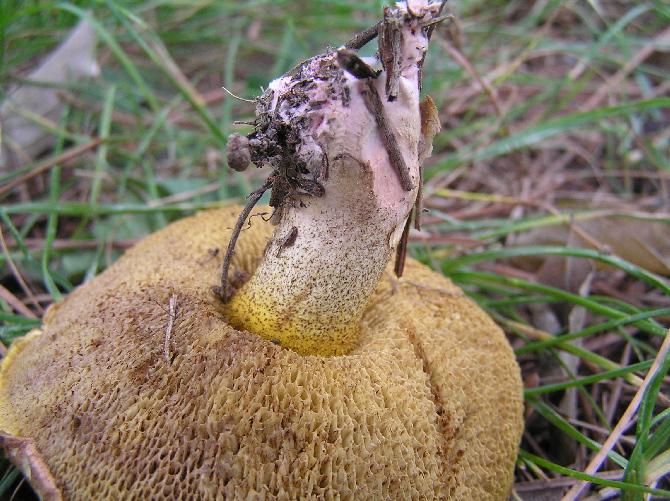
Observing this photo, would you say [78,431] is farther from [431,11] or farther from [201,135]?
[201,135]

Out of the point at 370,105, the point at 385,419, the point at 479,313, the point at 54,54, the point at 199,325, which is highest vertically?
the point at 54,54

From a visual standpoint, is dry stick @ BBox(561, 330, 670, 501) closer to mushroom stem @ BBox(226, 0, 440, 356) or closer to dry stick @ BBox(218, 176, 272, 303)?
mushroom stem @ BBox(226, 0, 440, 356)

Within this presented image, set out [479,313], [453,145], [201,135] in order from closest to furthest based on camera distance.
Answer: [479,313], [201,135], [453,145]

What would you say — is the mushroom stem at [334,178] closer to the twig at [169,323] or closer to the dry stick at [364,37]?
the dry stick at [364,37]

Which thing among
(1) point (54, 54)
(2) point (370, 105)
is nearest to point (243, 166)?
(2) point (370, 105)

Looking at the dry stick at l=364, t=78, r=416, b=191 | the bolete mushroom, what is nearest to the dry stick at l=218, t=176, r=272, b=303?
the bolete mushroom

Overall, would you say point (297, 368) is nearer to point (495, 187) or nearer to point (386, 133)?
point (386, 133)

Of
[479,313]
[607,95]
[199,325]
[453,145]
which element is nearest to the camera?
[199,325]
